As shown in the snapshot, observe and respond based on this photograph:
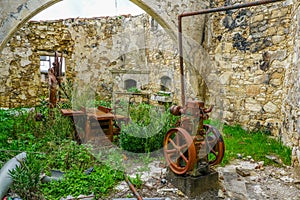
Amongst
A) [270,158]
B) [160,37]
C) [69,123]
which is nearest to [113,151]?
[69,123]

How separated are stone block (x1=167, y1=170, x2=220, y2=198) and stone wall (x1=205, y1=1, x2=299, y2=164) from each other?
4.51 ft

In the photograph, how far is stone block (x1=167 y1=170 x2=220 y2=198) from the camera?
90.3 inches

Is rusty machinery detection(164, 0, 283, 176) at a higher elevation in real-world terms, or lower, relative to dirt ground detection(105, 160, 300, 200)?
higher

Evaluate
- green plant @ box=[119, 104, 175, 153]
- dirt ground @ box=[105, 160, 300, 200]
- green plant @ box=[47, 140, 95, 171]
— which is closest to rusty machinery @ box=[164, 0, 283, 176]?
dirt ground @ box=[105, 160, 300, 200]

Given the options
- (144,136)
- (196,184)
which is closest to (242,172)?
(196,184)

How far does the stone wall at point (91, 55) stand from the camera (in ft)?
23.3

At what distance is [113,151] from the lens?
342 cm

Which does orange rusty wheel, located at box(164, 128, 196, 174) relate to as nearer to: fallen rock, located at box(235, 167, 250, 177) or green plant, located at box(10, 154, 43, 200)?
fallen rock, located at box(235, 167, 250, 177)

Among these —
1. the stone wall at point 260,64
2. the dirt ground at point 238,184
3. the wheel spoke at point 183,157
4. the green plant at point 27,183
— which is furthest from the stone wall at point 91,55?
the green plant at point 27,183

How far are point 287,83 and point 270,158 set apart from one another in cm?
123

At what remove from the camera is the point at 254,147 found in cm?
359

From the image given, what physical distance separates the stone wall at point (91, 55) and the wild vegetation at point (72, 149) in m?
2.87

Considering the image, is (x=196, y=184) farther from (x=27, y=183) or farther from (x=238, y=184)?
(x=27, y=183)

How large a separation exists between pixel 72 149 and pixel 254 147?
2.75m
